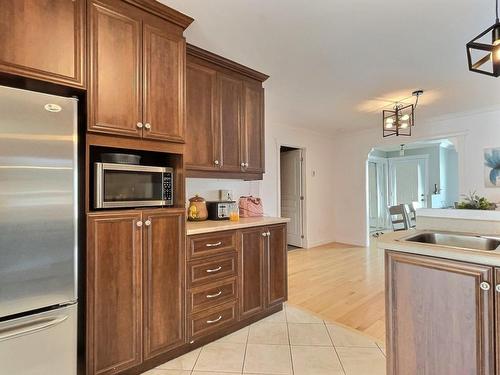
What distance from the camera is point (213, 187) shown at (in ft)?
9.82

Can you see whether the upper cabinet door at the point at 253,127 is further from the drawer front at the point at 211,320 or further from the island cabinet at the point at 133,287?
the drawer front at the point at 211,320

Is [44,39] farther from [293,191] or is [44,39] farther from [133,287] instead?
[293,191]

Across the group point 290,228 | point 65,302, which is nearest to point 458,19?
point 65,302

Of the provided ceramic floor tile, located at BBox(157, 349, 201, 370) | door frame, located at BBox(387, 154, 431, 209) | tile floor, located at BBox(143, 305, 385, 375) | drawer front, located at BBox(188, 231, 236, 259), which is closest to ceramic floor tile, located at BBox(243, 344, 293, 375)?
tile floor, located at BBox(143, 305, 385, 375)

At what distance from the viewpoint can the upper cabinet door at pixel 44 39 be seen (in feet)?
4.18

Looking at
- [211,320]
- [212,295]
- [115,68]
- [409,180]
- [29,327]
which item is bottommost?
[211,320]

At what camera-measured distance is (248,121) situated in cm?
271

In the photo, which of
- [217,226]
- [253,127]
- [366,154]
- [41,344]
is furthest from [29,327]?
[366,154]

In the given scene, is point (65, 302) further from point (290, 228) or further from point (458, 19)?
point (290, 228)

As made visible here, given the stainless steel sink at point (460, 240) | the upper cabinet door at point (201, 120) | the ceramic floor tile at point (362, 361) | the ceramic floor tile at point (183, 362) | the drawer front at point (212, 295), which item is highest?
the upper cabinet door at point (201, 120)

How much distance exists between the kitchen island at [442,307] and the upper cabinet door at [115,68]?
1.75m

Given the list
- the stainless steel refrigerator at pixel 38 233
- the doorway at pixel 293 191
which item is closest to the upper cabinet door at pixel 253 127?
the stainless steel refrigerator at pixel 38 233

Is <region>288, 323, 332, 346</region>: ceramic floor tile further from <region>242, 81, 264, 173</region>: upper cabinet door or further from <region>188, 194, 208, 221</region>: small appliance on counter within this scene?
<region>242, 81, 264, 173</region>: upper cabinet door

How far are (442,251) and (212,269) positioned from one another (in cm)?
151
